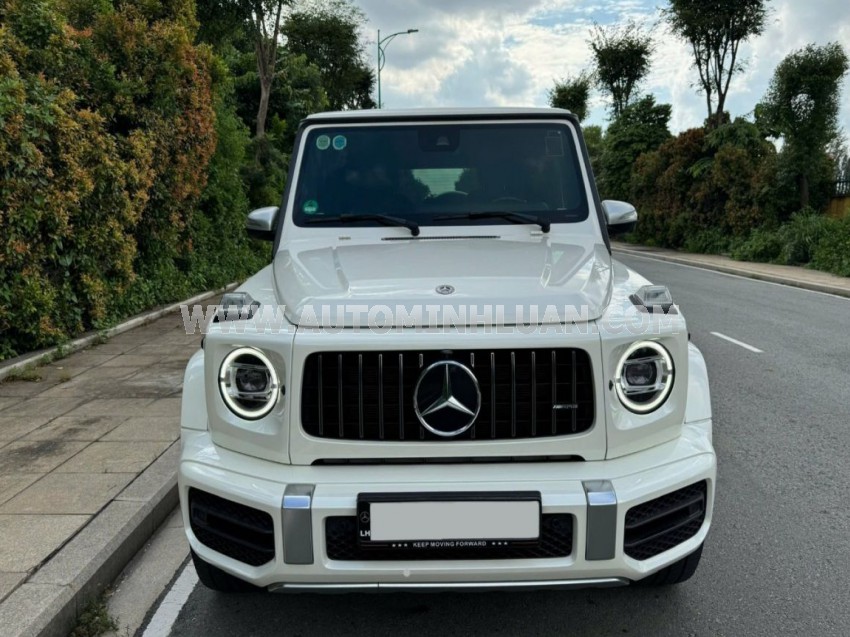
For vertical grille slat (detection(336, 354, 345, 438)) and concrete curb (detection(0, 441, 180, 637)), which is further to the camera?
concrete curb (detection(0, 441, 180, 637))

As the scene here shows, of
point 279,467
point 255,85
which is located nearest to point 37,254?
point 279,467

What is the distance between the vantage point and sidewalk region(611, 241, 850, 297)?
14.5 meters

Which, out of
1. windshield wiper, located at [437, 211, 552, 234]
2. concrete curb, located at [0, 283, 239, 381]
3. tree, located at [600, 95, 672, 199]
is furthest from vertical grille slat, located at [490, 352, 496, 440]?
tree, located at [600, 95, 672, 199]

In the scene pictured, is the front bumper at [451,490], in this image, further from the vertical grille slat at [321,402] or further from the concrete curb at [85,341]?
the concrete curb at [85,341]

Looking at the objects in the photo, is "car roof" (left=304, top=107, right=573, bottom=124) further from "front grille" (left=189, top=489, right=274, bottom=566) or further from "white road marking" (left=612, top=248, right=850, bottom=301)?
"white road marking" (left=612, top=248, right=850, bottom=301)

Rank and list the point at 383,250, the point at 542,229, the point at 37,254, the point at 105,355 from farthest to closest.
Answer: the point at 105,355 → the point at 37,254 → the point at 542,229 → the point at 383,250

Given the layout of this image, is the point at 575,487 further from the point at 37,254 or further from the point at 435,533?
the point at 37,254

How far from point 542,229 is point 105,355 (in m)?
5.49

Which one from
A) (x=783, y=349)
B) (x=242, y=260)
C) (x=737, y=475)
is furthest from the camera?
(x=242, y=260)

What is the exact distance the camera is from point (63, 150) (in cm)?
712

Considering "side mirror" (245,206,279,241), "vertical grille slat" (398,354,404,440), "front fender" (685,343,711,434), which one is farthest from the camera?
"side mirror" (245,206,279,241)

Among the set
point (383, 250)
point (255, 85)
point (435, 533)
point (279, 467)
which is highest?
point (255, 85)

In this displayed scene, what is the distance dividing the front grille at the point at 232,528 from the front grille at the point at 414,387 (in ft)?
1.09

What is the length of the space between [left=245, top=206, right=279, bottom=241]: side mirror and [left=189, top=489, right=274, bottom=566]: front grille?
5.50 ft
